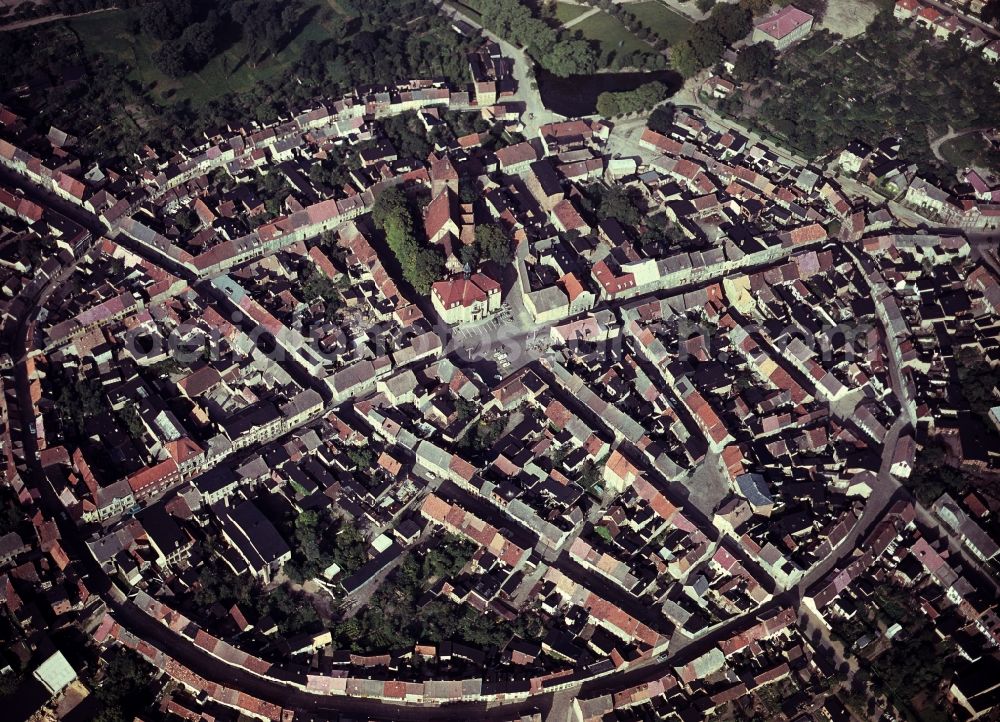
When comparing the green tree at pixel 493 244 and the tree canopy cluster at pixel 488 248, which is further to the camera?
the green tree at pixel 493 244

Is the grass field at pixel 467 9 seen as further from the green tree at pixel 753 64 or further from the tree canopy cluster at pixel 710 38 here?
the green tree at pixel 753 64

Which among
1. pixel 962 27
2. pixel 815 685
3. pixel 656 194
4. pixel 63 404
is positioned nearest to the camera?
pixel 815 685

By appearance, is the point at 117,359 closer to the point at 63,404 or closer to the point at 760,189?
the point at 63,404

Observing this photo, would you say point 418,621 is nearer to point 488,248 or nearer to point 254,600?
point 254,600

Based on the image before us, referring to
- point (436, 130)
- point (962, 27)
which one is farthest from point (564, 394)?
point (962, 27)

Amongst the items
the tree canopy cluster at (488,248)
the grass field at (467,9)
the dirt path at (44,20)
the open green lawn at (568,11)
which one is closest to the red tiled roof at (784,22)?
the open green lawn at (568,11)

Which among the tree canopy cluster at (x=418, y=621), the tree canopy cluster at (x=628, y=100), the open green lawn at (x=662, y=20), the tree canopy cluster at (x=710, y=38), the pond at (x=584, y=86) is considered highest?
the open green lawn at (x=662, y=20)
